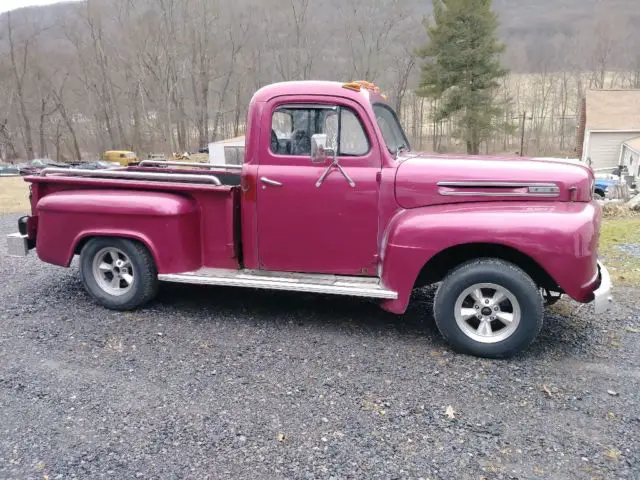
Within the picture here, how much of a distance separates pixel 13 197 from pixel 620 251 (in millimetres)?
18155

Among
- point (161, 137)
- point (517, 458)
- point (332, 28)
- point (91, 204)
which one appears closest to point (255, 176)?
point (91, 204)

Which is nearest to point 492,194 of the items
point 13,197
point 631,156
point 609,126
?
point 13,197

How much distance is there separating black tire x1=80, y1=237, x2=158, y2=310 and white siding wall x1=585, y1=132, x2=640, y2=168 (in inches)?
1219

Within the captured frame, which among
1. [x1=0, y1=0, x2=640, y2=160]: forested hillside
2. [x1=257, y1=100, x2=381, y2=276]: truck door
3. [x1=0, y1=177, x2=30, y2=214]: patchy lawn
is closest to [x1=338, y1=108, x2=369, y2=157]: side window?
[x1=257, y1=100, x2=381, y2=276]: truck door

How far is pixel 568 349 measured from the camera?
170 inches

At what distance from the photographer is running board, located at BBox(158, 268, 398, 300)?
4383mm

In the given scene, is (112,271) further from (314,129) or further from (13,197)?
(13,197)

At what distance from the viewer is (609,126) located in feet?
101

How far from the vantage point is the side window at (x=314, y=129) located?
457cm

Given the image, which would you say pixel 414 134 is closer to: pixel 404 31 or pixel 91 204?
pixel 404 31

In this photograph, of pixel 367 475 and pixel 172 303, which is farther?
pixel 172 303

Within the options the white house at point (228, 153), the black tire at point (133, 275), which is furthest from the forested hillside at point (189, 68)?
the black tire at point (133, 275)

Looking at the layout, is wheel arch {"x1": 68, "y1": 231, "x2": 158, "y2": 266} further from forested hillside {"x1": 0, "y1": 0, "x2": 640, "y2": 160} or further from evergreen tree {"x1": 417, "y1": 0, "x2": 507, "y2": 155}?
forested hillside {"x1": 0, "y1": 0, "x2": 640, "y2": 160}

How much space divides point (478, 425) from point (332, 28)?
47.1 m
